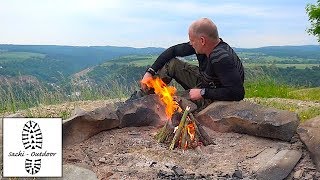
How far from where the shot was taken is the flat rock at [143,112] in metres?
6.56

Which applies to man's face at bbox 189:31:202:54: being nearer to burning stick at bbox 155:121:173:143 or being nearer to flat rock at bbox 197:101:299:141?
flat rock at bbox 197:101:299:141

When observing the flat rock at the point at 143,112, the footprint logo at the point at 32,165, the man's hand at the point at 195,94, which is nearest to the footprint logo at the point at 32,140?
the footprint logo at the point at 32,165

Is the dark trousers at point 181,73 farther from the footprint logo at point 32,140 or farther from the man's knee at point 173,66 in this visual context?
the footprint logo at point 32,140

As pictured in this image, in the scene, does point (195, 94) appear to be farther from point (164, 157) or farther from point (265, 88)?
point (265, 88)

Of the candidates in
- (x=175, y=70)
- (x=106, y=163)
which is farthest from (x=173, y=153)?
(x=175, y=70)

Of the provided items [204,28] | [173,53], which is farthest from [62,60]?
[204,28]

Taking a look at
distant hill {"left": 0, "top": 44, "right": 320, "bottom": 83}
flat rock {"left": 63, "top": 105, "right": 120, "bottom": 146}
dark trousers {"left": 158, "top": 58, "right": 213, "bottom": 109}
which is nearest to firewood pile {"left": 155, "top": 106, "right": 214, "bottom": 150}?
flat rock {"left": 63, "top": 105, "right": 120, "bottom": 146}

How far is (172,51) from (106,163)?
7.45 feet

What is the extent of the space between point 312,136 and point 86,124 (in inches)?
102

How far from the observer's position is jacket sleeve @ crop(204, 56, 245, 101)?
6203mm

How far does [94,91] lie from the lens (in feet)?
39.1

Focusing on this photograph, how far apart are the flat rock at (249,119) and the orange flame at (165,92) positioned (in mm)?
356

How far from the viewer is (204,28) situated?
20.7 feet

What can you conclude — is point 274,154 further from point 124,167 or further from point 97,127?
point 97,127
